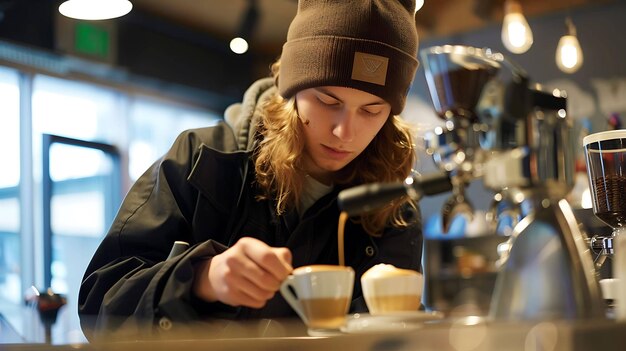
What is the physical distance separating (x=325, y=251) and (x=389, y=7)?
1.74 ft

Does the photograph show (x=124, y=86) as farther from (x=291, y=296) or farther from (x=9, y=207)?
(x=291, y=296)

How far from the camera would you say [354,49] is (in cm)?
171

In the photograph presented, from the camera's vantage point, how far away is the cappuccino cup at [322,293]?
1.13 metres

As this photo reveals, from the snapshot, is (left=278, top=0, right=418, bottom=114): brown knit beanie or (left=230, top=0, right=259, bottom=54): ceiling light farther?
(left=230, top=0, right=259, bottom=54): ceiling light

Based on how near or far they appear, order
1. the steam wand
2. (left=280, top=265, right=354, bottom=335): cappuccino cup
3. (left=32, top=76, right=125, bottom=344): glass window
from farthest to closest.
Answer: (left=32, top=76, right=125, bottom=344): glass window < (left=280, top=265, right=354, bottom=335): cappuccino cup < the steam wand

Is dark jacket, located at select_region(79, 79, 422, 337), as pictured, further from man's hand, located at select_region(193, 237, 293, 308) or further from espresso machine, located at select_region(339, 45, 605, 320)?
espresso machine, located at select_region(339, 45, 605, 320)

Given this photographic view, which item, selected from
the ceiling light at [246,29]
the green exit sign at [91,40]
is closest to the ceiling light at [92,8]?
the green exit sign at [91,40]

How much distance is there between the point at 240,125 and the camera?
183cm

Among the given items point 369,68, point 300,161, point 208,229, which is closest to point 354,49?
point 369,68

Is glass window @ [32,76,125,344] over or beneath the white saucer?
over

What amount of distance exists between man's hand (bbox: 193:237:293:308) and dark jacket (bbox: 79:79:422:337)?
9 cm

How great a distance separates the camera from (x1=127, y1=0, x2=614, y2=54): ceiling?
20.6ft

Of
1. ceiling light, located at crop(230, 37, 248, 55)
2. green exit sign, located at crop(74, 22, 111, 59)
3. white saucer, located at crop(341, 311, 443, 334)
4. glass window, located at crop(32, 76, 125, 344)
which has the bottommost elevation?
white saucer, located at crop(341, 311, 443, 334)

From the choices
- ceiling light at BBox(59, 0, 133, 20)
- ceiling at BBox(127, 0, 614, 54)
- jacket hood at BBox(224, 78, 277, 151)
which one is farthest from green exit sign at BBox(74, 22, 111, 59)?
jacket hood at BBox(224, 78, 277, 151)
